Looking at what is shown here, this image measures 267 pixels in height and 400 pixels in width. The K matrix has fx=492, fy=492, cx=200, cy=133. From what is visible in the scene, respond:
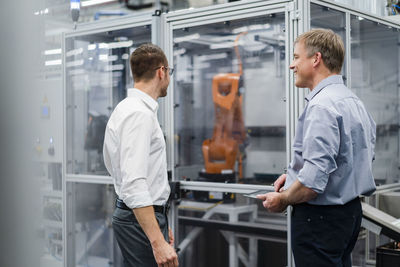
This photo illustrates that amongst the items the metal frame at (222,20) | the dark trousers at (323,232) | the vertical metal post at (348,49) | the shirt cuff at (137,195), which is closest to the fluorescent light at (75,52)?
the metal frame at (222,20)

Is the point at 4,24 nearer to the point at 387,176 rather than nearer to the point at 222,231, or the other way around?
the point at 387,176

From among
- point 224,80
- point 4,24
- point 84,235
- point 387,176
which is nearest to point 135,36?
point 224,80

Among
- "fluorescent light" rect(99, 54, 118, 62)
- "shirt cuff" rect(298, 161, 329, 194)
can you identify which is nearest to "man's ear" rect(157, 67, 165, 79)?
"shirt cuff" rect(298, 161, 329, 194)

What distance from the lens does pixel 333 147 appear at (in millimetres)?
1804

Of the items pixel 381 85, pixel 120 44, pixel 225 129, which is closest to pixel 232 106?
pixel 225 129

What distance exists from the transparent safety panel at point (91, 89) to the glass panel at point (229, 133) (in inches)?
17.9

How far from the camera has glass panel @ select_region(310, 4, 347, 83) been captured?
2.69 metres

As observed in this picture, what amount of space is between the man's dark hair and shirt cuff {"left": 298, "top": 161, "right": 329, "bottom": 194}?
0.75 meters

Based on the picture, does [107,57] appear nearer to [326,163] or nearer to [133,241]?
[133,241]

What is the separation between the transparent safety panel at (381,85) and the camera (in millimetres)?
3227

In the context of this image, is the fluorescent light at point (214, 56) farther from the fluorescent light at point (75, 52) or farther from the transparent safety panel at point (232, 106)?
the fluorescent light at point (75, 52)

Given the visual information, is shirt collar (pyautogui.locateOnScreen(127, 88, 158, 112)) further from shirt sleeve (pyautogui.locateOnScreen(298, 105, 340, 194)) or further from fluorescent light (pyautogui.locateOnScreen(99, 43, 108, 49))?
fluorescent light (pyautogui.locateOnScreen(99, 43, 108, 49))

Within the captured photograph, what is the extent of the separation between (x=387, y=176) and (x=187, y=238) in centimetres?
155

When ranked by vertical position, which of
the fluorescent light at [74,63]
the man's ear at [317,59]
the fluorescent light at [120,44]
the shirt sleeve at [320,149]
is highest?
the fluorescent light at [120,44]
